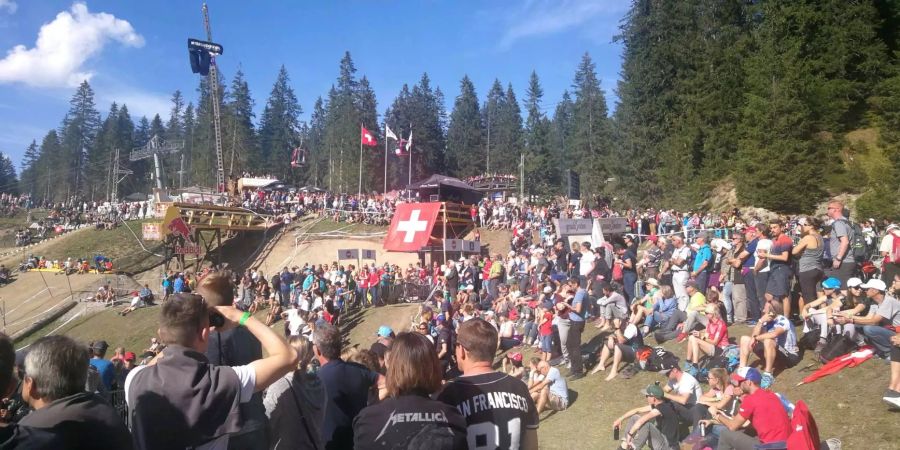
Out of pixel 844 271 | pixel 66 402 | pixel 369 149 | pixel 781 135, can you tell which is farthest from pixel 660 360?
pixel 369 149

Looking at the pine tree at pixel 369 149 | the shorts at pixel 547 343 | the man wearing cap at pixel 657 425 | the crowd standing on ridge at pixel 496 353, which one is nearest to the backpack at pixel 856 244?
the crowd standing on ridge at pixel 496 353

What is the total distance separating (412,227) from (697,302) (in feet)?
54.6

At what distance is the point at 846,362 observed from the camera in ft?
27.6

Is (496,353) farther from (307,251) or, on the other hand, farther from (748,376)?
(307,251)

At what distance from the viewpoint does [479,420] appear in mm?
3012

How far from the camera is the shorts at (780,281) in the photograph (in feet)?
31.1

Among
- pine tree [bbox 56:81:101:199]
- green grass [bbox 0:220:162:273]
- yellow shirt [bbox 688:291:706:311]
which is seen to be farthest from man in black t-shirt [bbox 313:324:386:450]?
pine tree [bbox 56:81:101:199]

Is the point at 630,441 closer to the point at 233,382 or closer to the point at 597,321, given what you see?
the point at 597,321

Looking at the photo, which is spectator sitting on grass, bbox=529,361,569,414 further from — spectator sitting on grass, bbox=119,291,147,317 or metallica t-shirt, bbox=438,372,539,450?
spectator sitting on grass, bbox=119,291,147,317

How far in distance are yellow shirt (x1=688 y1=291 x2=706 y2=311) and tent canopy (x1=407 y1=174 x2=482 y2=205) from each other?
2502 centimetres

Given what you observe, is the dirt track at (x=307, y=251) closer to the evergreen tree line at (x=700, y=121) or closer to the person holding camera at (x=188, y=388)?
the evergreen tree line at (x=700, y=121)

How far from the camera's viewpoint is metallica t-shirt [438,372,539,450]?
3.00 m

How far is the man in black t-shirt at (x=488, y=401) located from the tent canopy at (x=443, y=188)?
32.1 metres

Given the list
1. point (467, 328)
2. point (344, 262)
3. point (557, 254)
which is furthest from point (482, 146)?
point (467, 328)
